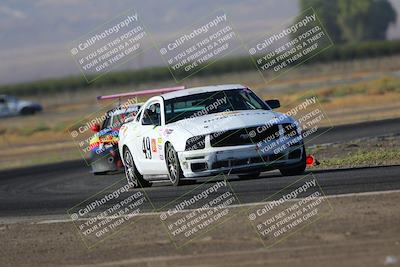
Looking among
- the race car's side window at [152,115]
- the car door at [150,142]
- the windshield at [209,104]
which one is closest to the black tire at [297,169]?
the windshield at [209,104]

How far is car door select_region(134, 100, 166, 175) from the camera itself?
1534 cm

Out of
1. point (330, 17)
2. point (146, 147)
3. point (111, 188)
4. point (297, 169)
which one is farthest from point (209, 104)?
point (330, 17)

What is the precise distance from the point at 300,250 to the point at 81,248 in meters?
2.43

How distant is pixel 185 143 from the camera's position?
46.9 ft

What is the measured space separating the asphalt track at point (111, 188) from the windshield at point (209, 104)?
1.09m

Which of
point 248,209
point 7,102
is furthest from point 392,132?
point 7,102

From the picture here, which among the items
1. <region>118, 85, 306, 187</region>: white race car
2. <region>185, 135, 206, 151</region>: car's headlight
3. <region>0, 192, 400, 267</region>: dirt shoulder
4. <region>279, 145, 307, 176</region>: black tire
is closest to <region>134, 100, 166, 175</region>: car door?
<region>118, 85, 306, 187</region>: white race car

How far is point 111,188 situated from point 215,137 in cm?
398

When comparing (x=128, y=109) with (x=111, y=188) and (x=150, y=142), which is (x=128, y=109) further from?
(x=150, y=142)

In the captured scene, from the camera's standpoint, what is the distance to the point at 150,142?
1559cm

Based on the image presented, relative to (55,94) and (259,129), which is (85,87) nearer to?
(55,94)

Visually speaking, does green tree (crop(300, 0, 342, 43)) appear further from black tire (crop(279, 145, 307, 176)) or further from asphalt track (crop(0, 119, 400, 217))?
black tire (crop(279, 145, 307, 176))

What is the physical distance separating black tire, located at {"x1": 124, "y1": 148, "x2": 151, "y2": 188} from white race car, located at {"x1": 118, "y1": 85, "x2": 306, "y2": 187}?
0.35m

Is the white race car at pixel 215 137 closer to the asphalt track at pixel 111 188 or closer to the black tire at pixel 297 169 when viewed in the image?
the black tire at pixel 297 169
